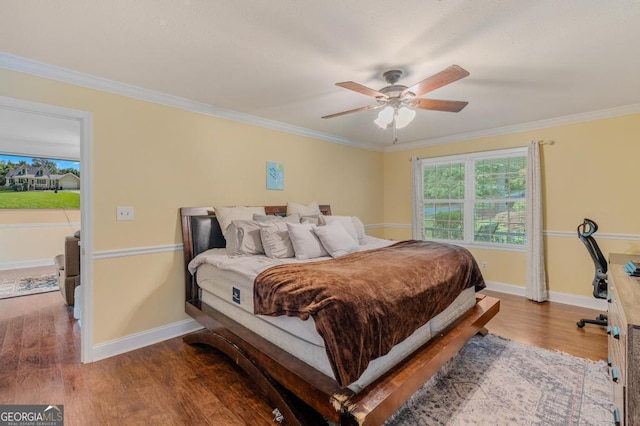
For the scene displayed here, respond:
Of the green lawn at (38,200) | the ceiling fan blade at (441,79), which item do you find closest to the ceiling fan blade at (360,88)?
the ceiling fan blade at (441,79)

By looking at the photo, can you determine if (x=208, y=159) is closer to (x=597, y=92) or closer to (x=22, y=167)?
(x=597, y=92)

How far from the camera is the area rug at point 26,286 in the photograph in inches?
164

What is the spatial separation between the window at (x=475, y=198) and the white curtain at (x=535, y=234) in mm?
195

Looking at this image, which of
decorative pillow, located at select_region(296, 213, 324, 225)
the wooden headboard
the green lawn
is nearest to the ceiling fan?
decorative pillow, located at select_region(296, 213, 324, 225)

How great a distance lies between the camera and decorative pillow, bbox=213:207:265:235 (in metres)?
3.09

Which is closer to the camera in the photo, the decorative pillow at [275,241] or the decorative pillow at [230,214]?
the decorative pillow at [275,241]

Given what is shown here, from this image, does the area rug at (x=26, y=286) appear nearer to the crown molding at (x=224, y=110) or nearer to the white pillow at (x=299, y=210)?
the crown molding at (x=224, y=110)

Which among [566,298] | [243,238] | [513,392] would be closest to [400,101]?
[243,238]

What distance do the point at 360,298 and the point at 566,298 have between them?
3710 millimetres

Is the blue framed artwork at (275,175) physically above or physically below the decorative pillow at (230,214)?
above

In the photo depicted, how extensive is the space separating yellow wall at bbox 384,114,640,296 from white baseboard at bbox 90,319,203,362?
13.8ft

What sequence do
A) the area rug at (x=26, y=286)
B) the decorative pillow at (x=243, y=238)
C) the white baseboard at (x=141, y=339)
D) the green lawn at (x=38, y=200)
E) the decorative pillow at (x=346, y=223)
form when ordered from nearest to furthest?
the white baseboard at (x=141, y=339) → the decorative pillow at (x=243, y=238) → the decorative pillow at (x=346, y=223) → the area rug at (x=26, y=286) → the green lawn at (x=38, y=200)

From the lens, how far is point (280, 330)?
1859 mm

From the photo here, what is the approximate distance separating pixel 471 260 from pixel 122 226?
3240mm
